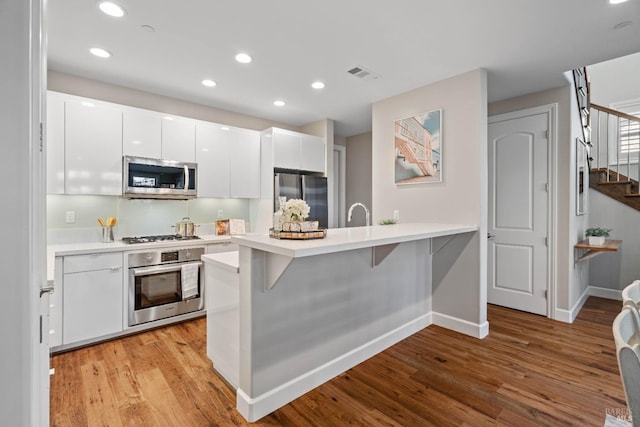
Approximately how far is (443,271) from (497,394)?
1.34m

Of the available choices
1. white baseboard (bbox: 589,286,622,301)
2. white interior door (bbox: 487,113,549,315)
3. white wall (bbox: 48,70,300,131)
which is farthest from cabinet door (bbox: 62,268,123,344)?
white baseboard (bbox: 589,286,622,301)

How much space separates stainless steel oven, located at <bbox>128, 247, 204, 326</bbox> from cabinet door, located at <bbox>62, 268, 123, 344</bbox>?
0.12 m

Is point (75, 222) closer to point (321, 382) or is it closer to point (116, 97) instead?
point (116, 97)

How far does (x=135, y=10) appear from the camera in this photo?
6.79 ft

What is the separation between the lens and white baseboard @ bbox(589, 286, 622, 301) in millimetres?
4031

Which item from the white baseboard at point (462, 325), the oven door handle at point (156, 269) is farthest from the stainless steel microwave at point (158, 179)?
the white baseboard at point (462, 325)

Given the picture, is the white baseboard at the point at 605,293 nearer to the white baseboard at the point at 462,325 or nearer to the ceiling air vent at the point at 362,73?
the white baseboard at the point at 462,325

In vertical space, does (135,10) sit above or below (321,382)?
above

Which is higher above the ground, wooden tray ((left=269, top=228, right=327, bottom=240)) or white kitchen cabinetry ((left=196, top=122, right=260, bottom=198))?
white kitchen cabinetry ((left=196, top=122, right=260, bottom=198))

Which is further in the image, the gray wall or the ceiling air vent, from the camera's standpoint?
the gray wall

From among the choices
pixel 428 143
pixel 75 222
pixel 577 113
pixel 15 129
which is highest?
pixel 577 113

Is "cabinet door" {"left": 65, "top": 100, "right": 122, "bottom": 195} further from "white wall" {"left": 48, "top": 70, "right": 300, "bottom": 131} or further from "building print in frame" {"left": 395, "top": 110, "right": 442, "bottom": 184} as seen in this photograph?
"building print in frame" {"left": 395, "top": 110, "right": 442, "bottom": 184}

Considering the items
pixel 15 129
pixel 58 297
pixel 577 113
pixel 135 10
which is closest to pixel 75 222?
pixel 58 297

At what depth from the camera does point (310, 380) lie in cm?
214
